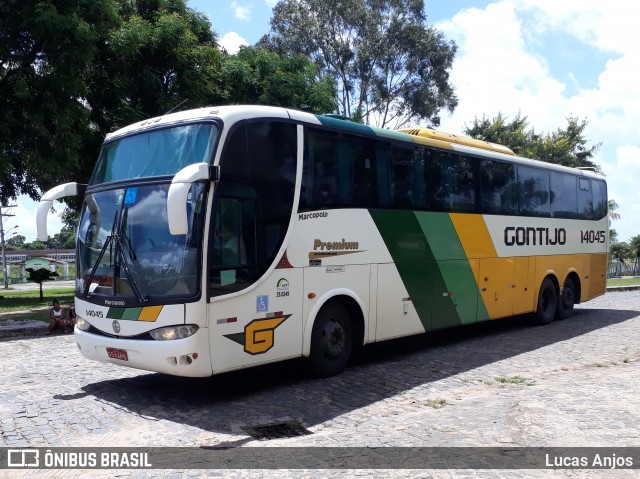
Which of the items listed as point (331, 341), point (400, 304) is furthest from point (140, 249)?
point (400, 304)

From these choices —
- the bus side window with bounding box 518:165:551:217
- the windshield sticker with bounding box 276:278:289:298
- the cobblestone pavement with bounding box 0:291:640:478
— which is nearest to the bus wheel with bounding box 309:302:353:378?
the cobblestone pavement with bounding box 0:291:640:478

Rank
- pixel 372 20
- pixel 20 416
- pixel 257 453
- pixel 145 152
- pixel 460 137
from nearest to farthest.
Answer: pixel 257 453
pixel 20 416
pixel 145 152
pixel 460 137
pixel 372 20

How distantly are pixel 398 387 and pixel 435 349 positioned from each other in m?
3.06

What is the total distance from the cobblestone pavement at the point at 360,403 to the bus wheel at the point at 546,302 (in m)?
2.89

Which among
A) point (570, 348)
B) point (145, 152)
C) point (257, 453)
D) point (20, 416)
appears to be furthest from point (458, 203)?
point (20, 416)

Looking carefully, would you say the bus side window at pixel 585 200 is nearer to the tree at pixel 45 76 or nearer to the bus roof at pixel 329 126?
the bus roof at pixel 329 126

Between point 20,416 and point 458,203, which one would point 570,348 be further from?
point 20,416

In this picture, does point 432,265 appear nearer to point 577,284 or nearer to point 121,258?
point 121,258

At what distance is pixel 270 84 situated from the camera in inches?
840

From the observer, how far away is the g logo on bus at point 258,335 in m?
7.28

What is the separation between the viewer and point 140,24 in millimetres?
18438

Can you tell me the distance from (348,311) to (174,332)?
3.04 meters

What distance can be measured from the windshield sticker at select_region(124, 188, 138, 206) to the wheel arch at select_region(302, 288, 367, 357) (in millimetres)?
2638

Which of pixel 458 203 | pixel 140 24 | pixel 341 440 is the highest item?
pixel 140 24
